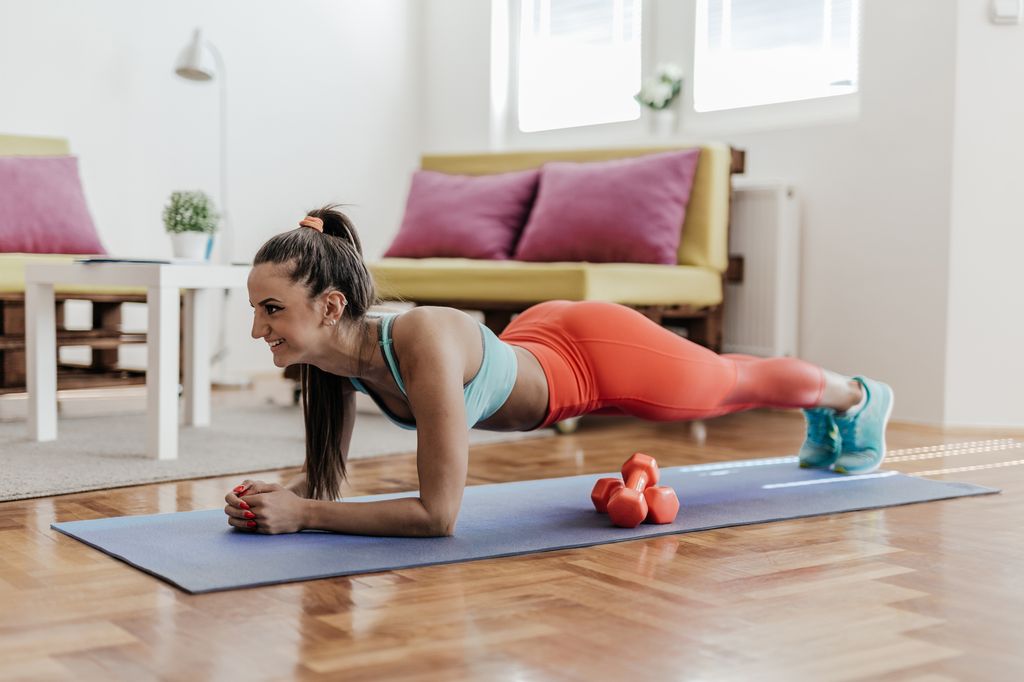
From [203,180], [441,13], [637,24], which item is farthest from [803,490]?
[441,13]

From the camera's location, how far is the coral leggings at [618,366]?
2.21 meters

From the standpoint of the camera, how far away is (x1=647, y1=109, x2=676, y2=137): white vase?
4820mm

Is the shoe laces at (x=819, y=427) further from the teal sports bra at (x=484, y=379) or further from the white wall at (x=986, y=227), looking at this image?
the white wall at (x=986, y=227)

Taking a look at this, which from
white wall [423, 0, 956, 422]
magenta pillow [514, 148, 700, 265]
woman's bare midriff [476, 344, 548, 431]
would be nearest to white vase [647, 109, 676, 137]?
white wall [423, 0, 956, 422]

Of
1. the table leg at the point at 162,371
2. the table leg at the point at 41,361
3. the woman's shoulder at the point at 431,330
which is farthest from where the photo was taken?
the table leg at the point at 41,361

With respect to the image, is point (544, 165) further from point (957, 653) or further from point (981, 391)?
point (957, 653)

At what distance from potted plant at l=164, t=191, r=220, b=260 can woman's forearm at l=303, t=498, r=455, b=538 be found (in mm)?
1628

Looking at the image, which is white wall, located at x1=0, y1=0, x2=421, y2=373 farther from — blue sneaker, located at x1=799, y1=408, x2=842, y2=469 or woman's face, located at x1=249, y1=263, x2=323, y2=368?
woman's face, located at x1=249, y1=263, x2=323, y2=368

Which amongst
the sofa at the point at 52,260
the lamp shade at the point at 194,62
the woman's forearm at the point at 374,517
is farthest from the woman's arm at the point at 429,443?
the lamp shade at the point at 194,62

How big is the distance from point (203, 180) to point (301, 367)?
3447 millimetres

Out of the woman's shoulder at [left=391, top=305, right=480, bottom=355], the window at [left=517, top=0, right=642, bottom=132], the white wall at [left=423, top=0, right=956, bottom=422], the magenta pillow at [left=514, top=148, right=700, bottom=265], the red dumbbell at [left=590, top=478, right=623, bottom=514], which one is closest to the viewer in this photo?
the woman's shoulder at [left=391, top=305, right=480, bottom=355]

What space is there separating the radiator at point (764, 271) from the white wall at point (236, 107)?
205cm

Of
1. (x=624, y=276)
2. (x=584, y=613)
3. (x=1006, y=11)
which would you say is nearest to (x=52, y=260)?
(x=624, y=276)

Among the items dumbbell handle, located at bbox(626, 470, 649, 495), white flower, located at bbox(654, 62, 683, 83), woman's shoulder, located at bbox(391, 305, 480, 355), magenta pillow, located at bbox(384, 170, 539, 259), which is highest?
white flower, located at bbox(654, 62, 683, 83)
